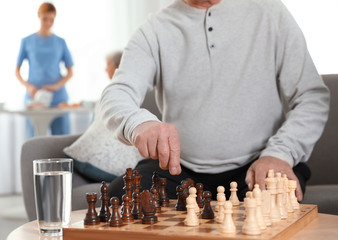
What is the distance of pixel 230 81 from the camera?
1782 millimetres

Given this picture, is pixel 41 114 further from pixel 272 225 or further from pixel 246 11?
pixel 272 225

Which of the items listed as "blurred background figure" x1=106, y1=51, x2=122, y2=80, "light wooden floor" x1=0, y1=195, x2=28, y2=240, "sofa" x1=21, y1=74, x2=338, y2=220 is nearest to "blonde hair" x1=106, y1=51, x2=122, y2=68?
"blurred background figure" x1=106, y1=51, x2=122, y2=80

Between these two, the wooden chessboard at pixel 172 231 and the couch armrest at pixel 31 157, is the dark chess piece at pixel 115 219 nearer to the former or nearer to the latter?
the wooden chessboard at pixel 172 231

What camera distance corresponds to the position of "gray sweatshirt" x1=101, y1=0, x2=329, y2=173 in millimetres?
1746

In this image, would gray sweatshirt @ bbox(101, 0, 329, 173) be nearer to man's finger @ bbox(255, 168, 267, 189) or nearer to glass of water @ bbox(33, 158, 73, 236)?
man's finger @ bbox(255, 168, 267, 189)

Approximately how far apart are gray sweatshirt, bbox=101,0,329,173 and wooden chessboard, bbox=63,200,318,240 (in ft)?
2.02

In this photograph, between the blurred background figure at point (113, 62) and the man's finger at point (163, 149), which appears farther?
the blurred background figure at point (113, 62)

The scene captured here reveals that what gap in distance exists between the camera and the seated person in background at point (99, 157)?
229 cm

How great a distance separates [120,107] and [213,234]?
69 cm

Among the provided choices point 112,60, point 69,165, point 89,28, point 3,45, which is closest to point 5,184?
point 3,45

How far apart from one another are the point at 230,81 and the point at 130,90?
307 millimetres

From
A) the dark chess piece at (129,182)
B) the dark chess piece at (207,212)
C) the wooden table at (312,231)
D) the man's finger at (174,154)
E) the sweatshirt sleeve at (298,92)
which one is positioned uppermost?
the sweatshirt sleeve at (298,92)

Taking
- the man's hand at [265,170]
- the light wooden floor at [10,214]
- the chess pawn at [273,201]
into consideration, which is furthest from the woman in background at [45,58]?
the chess pawn at [273,201]

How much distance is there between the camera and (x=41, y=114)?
421cm
